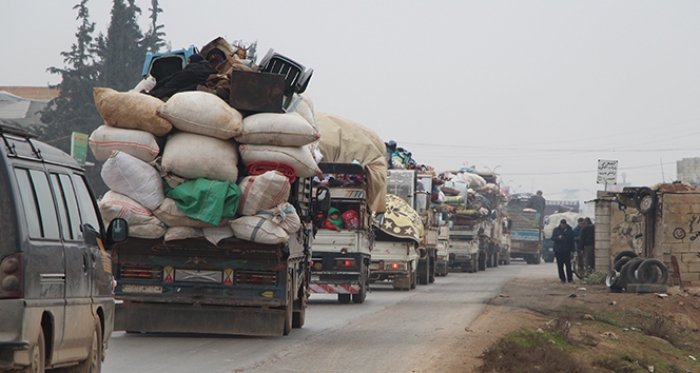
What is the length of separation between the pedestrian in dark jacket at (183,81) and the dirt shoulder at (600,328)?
14.9ft

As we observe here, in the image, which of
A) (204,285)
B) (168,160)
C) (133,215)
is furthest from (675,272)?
(133,215)

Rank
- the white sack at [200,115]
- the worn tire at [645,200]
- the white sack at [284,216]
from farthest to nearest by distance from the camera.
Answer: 1. the worn tire at [645,200]
2. the white sack at [284,216]
3. the white sack at [200,115]

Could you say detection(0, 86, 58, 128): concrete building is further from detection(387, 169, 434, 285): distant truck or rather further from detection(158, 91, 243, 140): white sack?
detection(158, 91, 243, 140): white sack

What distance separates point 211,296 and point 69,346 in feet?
18.4

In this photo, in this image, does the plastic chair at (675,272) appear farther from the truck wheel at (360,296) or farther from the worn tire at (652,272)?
the truck wheel at (360,296)

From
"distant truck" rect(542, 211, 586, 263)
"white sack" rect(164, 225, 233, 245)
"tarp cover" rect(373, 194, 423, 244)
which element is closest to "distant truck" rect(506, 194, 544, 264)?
"distant truck" rect(542, 211, 586, 263)

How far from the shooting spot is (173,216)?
11.4 metres

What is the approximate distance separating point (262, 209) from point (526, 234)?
48739 millimetres

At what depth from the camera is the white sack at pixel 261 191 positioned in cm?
1127

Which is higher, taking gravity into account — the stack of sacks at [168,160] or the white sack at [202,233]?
the stack of sacks at [168,160]

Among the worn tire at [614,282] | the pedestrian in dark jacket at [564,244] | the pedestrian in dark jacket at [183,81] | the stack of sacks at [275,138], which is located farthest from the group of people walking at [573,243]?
the pedestrian in dark jacket at [183,81]

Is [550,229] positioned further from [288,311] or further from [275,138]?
[275,138]

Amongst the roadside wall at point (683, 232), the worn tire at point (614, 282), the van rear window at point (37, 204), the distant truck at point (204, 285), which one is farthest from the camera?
the roadside wall at point (683, 232)

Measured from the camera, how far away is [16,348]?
534cm
